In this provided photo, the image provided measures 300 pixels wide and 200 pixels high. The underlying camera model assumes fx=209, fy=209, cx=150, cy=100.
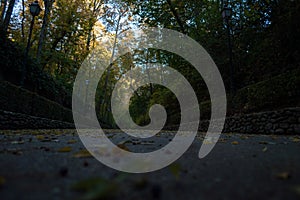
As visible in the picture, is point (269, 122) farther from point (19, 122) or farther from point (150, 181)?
point (19, 122)

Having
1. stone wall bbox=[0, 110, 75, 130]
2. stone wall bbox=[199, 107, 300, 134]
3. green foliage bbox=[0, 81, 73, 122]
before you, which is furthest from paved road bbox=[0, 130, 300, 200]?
green foliage bbox=[0, 81, 73, 122]

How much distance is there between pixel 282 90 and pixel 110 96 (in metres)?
26.5

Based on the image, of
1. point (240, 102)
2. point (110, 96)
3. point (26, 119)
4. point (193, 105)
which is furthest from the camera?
point (110, 96)

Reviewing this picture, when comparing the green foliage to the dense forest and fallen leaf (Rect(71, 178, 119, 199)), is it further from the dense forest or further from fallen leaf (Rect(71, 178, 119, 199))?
fallen leaf (Rect(71, 178, 119, 199))

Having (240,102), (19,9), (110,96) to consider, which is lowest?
(240,102)

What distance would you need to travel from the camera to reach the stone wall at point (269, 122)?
5.42m

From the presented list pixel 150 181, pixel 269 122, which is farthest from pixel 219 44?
pixel 150 181

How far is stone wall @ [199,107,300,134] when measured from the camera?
5422 mm

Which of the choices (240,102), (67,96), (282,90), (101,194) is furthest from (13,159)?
(67,96)

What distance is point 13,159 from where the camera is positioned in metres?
1.88

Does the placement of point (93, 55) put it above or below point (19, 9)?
below

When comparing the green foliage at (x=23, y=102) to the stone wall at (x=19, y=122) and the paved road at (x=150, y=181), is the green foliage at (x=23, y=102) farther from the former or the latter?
the paved road at (x=150, y=181)

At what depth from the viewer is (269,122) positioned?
6.07 m

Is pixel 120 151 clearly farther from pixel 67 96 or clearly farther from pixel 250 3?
pixel 67 96
